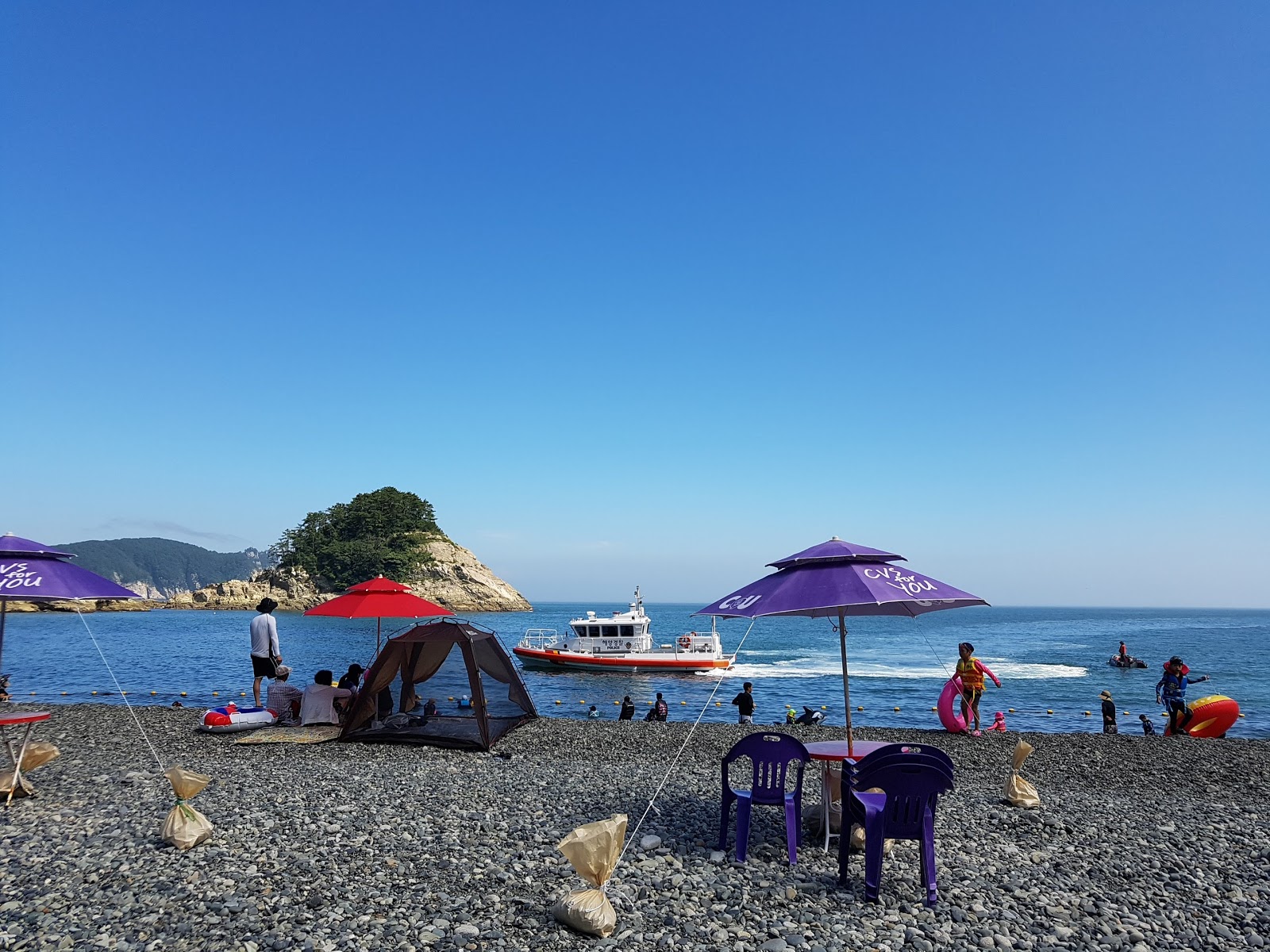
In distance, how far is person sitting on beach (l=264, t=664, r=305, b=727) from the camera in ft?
43.0

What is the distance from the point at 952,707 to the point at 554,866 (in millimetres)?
10298

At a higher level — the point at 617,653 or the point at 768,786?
the point at 768,786

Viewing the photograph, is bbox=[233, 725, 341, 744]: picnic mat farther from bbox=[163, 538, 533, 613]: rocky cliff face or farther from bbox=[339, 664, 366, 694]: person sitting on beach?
bbox=[163, 538, 533, 613]: rocky cliff face

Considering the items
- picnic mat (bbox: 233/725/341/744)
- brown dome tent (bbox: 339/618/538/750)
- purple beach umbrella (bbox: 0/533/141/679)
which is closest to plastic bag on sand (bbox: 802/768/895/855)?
brown dome tent (bbox: 339/618/538/750)

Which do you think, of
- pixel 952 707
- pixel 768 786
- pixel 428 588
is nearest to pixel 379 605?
pixel 768 786

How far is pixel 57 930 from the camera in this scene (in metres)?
4.86

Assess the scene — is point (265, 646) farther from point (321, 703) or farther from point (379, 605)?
point (379, 605)

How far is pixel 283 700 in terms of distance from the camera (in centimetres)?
1318

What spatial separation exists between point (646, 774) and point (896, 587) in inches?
194

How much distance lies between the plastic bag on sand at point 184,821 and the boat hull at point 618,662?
34.6 metres

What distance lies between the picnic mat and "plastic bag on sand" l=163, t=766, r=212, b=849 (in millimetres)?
5124

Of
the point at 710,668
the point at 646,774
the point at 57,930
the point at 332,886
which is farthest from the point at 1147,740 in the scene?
the point at 710,668

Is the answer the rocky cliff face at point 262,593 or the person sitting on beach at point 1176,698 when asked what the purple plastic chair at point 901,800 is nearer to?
the person sitting on beach at point 1176,698

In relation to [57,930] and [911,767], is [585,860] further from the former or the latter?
[57,930]
